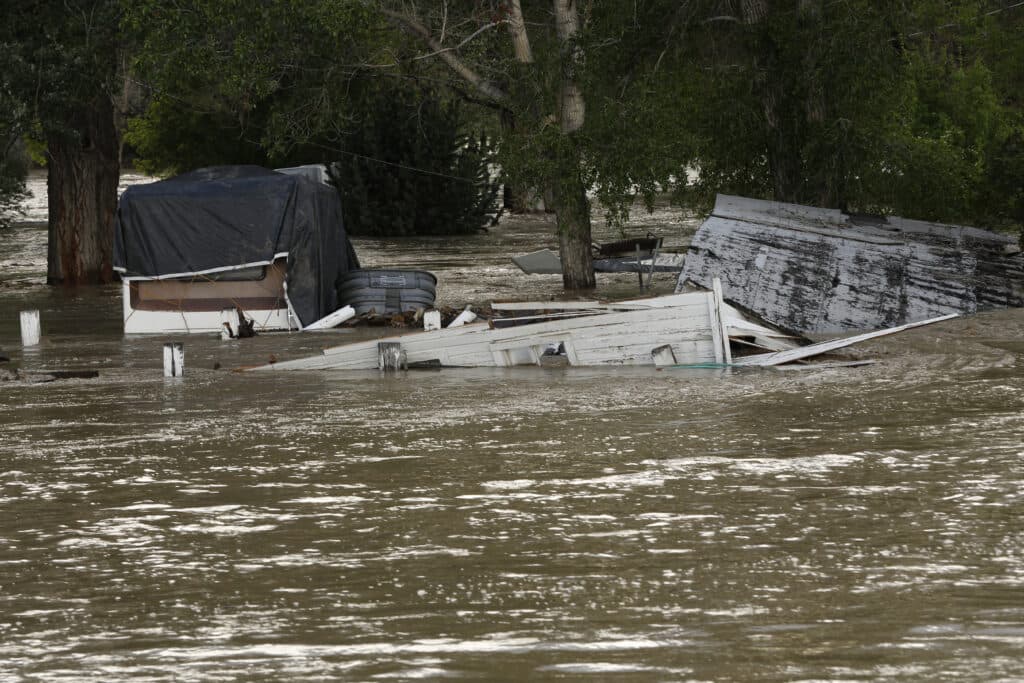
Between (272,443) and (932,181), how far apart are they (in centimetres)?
1776

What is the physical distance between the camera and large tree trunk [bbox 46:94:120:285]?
29.7 m

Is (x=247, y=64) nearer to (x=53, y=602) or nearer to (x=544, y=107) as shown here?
(x=544, y=107)

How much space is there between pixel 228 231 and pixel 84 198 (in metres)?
8.61

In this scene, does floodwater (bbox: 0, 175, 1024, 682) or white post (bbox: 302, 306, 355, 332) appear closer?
floodwater (bbox: 0, 175, 1024, 682)

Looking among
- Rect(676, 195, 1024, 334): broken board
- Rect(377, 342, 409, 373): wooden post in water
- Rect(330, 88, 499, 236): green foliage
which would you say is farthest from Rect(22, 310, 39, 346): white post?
Rect(330, 88, 499, 236): green foliage

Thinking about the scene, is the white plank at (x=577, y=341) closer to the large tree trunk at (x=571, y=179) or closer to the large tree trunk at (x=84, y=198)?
the large tree trunk at (x=571, y=179)

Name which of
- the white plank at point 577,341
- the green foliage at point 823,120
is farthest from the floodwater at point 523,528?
the green foliage at point 823,120

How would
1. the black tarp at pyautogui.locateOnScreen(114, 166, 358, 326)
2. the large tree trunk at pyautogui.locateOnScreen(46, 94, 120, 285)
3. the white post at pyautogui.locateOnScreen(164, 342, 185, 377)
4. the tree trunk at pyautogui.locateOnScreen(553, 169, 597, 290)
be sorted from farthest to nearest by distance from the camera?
the large tree trunk at pyautogui.locateOnScreen(46, 94, 120, 285)
the tree trunk at pyautogui.locateOnScreen(553, 169, 597, 290)
the black tarp at pyautogui.locateOnScreen(114, 166, 358, 326)
the white post at pyautogui.locateOnScreen(164, 342, 185, 377)

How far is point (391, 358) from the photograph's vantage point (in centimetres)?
1727

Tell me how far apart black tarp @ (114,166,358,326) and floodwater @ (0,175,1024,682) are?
667cm

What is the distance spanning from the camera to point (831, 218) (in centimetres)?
2320

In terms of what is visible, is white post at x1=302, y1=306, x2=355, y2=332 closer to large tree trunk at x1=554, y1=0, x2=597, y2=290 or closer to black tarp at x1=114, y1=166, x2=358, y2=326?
black tarp at x1=114, y1=166, x2=358, y2=326

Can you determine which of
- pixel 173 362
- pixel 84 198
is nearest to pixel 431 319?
pixel 173 362

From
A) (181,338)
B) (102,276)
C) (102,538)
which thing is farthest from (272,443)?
(102,276)
